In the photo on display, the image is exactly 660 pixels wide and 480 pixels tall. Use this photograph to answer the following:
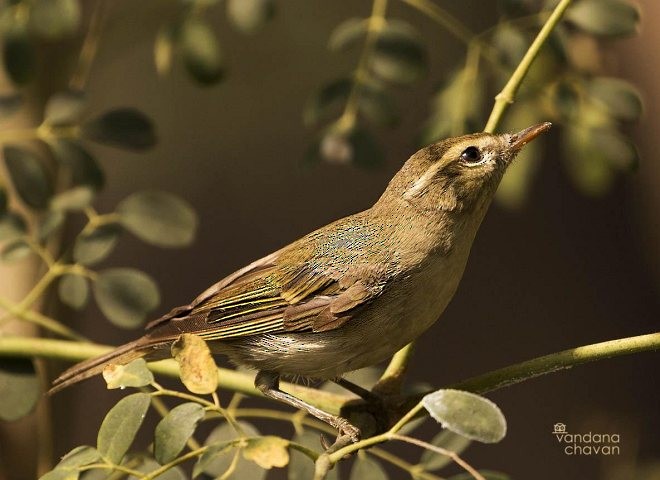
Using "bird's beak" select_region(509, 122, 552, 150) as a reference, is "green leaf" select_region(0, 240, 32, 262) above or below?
above

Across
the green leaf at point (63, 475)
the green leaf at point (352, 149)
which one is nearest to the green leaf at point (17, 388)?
the green leaf at point (63, 475)

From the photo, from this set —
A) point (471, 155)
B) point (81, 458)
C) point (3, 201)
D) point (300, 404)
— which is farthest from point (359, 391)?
point (3, 201)

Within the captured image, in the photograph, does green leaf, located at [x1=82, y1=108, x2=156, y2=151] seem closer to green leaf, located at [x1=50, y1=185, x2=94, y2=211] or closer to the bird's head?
green leaf, located at [x1=50, y1=185, x2=94, y2=211]

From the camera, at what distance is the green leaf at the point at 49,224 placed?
194 centimetres

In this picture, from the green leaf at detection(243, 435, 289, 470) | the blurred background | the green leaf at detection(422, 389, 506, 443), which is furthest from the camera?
the blurred background

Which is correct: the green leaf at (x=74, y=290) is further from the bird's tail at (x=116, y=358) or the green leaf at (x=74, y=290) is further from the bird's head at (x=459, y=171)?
the bird's head at (x=459, y=171)

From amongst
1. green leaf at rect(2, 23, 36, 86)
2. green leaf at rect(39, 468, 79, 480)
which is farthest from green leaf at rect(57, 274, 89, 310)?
green leaf at rect(39, 468, 79, 480)

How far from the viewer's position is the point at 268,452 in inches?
49.1

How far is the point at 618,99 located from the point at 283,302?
0.92 metres

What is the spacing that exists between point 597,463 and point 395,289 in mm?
1876

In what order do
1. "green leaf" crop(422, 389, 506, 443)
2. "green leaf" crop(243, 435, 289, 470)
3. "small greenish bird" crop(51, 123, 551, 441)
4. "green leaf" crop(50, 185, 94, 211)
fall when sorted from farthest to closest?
"green leaf" crop(50, 185, 94, 211) < "small greenish bird" crop(51, 123, 551, 441) < "green leaf" crop(243, 435, 289, 470) < "green leaf" crop(422, 389, 506, 443)

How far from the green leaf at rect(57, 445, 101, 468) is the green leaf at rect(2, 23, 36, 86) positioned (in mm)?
1098

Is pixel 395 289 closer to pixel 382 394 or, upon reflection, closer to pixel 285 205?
pixel 382 394

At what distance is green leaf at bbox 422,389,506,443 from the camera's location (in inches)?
44.5
